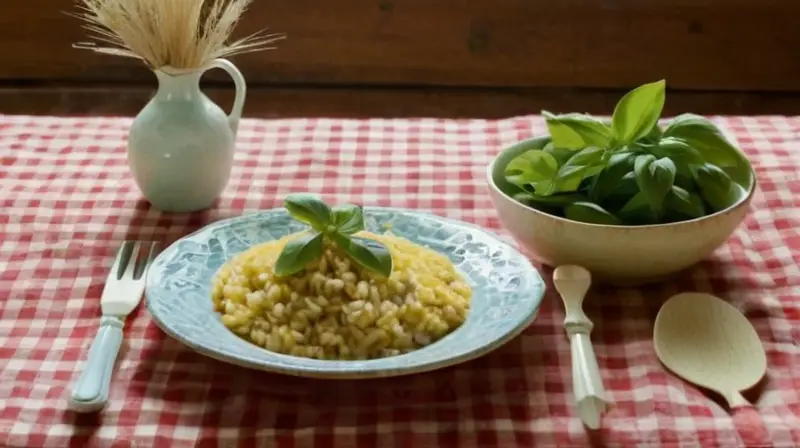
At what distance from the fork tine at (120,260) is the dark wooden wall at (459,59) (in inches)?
51.4

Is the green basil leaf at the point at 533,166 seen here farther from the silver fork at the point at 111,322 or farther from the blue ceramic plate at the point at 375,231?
the silver fork at the point at 111,322

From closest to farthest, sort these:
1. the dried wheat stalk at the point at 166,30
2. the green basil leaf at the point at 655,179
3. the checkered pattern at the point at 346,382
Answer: the checkered pattern at the point at 346,382 < the green basil leaf at the point at 655,179 < the dried wheat stalk at the point at 166,30

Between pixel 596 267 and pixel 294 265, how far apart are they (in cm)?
29

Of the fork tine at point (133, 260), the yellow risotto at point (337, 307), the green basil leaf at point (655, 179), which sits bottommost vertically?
the fork tine at point (133, 260)

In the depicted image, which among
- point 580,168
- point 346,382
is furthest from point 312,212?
point 580,168

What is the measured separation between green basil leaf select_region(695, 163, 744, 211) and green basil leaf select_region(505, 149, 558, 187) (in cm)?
13

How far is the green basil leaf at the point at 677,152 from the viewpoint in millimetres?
913

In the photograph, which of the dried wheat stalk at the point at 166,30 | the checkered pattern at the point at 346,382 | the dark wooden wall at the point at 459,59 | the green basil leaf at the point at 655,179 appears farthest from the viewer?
the dark wooden wall at the point at 459,59

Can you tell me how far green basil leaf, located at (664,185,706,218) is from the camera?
896 millimetres

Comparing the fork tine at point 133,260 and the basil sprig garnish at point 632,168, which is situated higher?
the basil sprig garnish at point 632,168

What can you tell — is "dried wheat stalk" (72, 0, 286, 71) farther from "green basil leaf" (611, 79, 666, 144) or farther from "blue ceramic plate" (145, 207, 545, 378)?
"green basil leaf" (611, 79, 666, 144)

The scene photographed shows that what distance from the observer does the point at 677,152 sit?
3.00ft

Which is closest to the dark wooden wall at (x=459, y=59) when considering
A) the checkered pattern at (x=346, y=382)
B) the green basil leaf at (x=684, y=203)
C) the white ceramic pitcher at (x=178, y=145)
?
the checkered pattern at (x=346, y=382)

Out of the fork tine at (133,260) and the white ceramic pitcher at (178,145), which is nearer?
the fork tine at (133,260)
